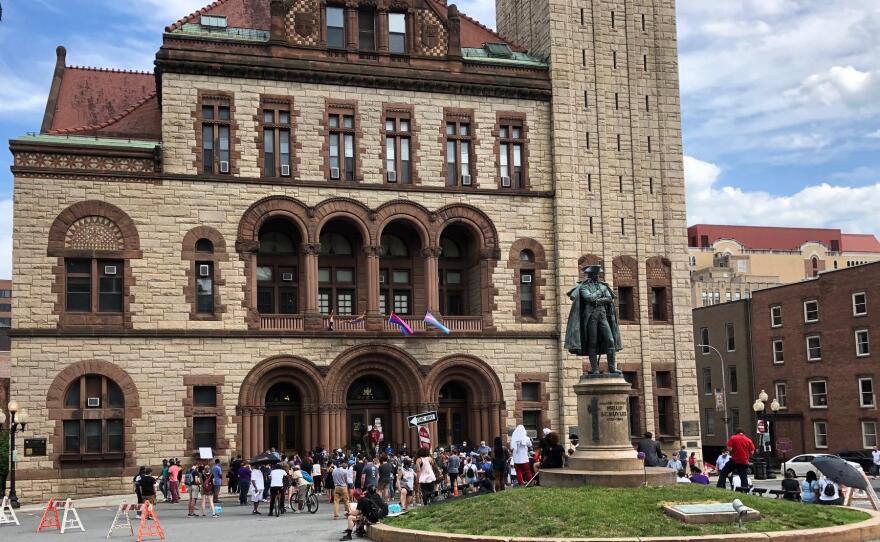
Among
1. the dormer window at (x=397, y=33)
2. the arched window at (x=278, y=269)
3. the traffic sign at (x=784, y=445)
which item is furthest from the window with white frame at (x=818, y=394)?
the arched window at (x=278, y=269)

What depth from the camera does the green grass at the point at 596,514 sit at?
20.0 meters

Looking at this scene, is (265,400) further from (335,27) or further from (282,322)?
(335,27)

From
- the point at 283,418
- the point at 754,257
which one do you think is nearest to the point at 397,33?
the point at 283,418

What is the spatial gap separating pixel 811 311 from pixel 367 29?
33.4 meters

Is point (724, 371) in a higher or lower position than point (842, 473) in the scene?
higher

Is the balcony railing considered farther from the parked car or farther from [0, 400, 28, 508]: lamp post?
the parked car

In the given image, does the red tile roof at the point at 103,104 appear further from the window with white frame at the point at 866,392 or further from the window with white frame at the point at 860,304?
the window with white frame at the point at 866,392

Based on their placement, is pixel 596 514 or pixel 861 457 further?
pixel 861 457

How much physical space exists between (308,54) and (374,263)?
9.65m

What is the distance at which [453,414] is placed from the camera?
47281 millimetres

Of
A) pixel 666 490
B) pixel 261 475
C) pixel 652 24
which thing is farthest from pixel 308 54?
pixel 666 490

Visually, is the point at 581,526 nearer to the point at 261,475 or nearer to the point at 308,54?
the point at 261,475

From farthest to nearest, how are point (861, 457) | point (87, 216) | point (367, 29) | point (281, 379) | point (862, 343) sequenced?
point (862, 343), point (861, 457), point (367, 29), point (281, 379), point (87, 216)

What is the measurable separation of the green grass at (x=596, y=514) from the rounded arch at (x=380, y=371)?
20.1 m
